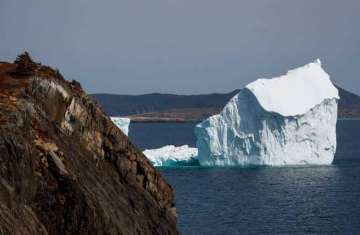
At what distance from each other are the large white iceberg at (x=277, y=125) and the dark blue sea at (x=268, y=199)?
2.26 metres

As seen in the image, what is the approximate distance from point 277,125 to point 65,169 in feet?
215

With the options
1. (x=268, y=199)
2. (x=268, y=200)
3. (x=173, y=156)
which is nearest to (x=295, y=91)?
(x=173, y=156)

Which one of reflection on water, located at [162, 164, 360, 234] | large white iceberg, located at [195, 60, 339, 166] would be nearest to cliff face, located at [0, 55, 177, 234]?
reflection on water, located at [162, 164, 360, 234]

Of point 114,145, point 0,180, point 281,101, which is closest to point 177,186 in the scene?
point 281,101

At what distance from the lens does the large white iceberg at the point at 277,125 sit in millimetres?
77312

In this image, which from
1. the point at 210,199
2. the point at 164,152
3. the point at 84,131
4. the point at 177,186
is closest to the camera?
the point at 84,131

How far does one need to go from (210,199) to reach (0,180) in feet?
177

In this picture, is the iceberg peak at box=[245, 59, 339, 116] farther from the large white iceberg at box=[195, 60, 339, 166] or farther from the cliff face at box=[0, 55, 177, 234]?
the cliff face at box=[0, 55, 177, 234]

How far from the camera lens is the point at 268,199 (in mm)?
64188

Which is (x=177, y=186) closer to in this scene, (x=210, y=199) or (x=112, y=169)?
(x=210, y=199)

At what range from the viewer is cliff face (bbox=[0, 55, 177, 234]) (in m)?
11.8

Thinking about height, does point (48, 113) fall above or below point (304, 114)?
below

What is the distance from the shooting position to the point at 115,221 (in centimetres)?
1412

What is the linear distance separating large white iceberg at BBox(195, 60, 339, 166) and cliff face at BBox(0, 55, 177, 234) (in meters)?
59.1
